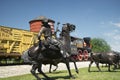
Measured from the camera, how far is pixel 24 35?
28.2 meters

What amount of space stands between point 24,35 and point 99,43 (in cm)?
6211

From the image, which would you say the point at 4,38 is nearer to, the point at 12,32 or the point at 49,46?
the point at 12,32

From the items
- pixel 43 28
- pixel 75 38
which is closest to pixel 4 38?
pixel 43 28

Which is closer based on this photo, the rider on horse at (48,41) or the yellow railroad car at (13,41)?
the rider on horse at (48,41)

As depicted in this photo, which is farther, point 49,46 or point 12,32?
point 12,32

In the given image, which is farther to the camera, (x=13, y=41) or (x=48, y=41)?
(x=13, y=41)

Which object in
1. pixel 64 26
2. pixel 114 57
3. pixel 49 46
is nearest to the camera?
pixel 49 46

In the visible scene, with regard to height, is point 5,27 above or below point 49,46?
above

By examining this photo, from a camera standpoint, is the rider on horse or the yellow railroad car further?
the yellow railroad car

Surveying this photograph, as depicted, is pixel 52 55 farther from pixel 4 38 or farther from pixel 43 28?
pixel 4 38

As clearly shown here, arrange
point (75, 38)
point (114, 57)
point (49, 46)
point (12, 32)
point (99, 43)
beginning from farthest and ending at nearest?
point (99, 43) → point (75, 38) → point (12, 32) → point (114, 57) → point (49, 46)

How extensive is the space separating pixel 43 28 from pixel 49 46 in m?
0.93

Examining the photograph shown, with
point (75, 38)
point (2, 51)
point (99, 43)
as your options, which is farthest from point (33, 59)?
point (99, 43)

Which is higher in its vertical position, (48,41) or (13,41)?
(13,41)
